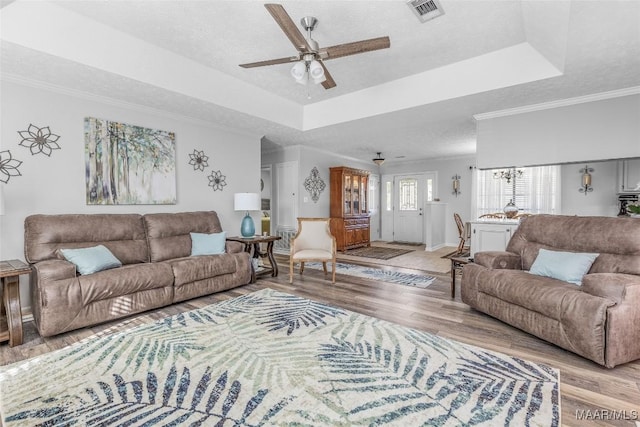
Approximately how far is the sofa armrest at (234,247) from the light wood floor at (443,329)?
0.50 meters

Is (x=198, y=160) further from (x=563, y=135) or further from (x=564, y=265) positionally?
(x=563, y=135)

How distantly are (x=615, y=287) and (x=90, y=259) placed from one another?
4200 mm

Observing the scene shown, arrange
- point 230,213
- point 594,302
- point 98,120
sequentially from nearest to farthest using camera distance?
point 594,302, point 98,120, point 230,213

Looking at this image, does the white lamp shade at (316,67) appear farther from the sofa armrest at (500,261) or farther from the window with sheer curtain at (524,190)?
the window with sheer curtain at (524,190)

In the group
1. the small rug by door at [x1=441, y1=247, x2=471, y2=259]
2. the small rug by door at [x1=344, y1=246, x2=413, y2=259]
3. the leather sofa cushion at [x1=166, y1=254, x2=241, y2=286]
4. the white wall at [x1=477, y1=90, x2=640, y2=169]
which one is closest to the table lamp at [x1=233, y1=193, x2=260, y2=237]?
the leather sofa cushion at [x1=166, y1=254, x2=241, y2=286]

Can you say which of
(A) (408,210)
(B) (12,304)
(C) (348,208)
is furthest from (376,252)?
(B) (12,304)

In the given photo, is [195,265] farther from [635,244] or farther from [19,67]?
[635,244]

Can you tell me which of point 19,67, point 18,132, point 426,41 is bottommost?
point 18,132

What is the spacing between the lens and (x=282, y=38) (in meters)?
2.87

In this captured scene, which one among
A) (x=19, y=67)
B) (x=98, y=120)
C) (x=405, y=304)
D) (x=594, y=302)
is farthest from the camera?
(x=98, y=120)

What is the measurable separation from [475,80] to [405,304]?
257 centimetres

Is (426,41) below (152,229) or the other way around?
the other way around

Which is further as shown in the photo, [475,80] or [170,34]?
[475,80]

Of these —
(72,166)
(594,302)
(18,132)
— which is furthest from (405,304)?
(18,132)
